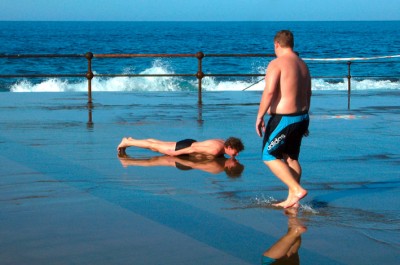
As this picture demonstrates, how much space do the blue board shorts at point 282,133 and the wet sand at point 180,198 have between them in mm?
470

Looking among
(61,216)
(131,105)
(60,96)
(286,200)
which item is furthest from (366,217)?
(60,96)

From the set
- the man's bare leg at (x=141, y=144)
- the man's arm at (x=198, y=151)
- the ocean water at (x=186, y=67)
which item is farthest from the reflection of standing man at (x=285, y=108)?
the ocean water at (x=186, y=67)

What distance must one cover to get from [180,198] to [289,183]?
98 centimetres

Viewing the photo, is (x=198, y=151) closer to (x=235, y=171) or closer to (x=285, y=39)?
(x=235, y=171)

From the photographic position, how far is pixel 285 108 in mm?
6734

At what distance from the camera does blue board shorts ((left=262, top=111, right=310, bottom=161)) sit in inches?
266

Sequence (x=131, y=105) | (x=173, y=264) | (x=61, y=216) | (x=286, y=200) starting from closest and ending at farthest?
(x=173, y=264) < (x=61, y=216) < (x=286, y=200) < (x=131, y=105)

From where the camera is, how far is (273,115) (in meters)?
6.81

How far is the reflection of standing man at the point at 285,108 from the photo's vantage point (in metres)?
6.68

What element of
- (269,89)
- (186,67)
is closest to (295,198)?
(269,89)

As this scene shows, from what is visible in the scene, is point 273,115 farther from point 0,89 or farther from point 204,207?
point 0,89

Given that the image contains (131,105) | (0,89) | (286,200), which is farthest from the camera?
(0,89)

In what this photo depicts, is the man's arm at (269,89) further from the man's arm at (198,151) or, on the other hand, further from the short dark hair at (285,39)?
the man's arm at (198,151)

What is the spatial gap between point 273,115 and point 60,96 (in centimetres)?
1118
